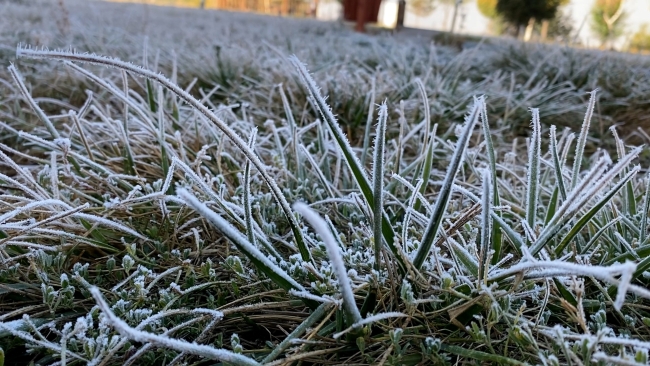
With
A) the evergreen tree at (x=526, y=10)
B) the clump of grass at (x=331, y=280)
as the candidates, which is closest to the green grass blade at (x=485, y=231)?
the clump of grass at (x=331, y=280)

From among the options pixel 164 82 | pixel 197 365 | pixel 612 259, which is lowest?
pixel 197 365

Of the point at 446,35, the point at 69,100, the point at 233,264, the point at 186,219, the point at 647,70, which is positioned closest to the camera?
the point at 233,264

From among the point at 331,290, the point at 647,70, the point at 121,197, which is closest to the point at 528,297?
the point at 331,290

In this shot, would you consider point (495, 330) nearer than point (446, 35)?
Yes

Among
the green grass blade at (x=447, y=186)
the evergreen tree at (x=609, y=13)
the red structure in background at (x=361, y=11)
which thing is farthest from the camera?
the red structure in background at (x=361, y=11)

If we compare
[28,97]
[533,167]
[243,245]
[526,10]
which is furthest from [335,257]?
[526,10]

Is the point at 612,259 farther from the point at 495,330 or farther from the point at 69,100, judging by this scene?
the point at 69,100

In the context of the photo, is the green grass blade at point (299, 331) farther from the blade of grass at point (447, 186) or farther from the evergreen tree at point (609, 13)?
the evergreen tree at point (609, 13)
